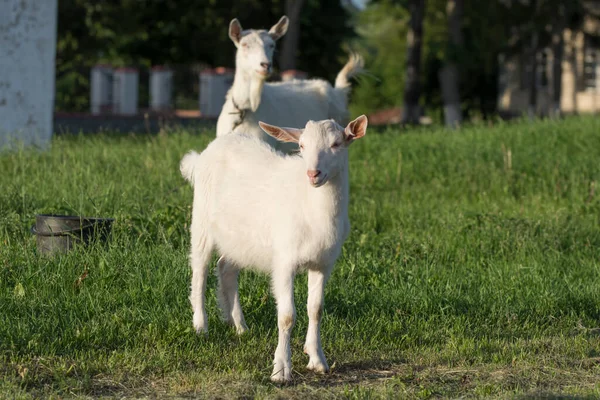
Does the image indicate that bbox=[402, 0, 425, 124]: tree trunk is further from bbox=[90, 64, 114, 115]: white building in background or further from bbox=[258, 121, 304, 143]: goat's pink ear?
bbox=[258, 121, 304, 143]: goat's pink ear

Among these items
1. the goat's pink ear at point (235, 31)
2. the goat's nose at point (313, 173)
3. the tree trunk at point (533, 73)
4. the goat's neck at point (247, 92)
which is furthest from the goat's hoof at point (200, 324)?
the tree trunk at point (533, 73)

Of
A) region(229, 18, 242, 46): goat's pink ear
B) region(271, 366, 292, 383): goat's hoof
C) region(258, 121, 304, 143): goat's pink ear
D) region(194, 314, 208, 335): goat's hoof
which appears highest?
region(229, 18, 242, 46): goat's pink ear

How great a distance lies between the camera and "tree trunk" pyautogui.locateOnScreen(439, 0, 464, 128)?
27677mm

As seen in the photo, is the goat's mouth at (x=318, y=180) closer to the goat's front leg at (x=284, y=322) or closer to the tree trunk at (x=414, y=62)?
the goat's front leg at (x=284, y=322)

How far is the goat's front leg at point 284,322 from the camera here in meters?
5.52

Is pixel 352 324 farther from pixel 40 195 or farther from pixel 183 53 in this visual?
pixel 183 53

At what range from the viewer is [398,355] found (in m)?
6.13

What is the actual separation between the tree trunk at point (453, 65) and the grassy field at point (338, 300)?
16.3m

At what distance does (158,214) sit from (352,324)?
2.61 metres

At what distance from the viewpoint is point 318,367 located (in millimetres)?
5699

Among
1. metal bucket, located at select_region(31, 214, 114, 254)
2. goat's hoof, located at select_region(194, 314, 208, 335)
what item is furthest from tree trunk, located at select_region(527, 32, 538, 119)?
goat's hoof, located at select_region(194, 314, 208, 335)

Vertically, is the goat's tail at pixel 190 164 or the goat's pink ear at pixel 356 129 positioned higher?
the goat's pink ear at pixel 356 129

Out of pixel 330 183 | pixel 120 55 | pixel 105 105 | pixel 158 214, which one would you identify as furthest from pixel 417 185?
pixel 120 55

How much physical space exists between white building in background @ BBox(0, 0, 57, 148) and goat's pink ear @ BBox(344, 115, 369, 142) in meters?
9.94
